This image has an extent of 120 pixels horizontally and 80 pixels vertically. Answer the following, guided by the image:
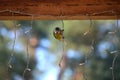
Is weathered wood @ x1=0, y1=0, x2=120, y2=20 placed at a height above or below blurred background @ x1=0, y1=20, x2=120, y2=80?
above

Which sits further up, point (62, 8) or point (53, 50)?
point (62, 8)

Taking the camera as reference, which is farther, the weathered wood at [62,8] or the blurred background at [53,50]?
the blurred background at [53,50]

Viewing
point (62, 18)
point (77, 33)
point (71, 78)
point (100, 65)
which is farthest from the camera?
point (77, 33)

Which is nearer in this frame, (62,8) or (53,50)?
(62,8)

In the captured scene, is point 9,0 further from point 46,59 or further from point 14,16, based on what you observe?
point 46,59

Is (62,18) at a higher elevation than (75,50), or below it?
higher

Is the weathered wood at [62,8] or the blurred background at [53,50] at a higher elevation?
the weathered wood at [62,8]

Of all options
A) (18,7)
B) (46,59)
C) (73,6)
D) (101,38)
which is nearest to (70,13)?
(73,6)

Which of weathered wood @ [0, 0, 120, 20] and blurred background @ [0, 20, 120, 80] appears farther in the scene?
blurred background @ [0, 20, 120, 80]
